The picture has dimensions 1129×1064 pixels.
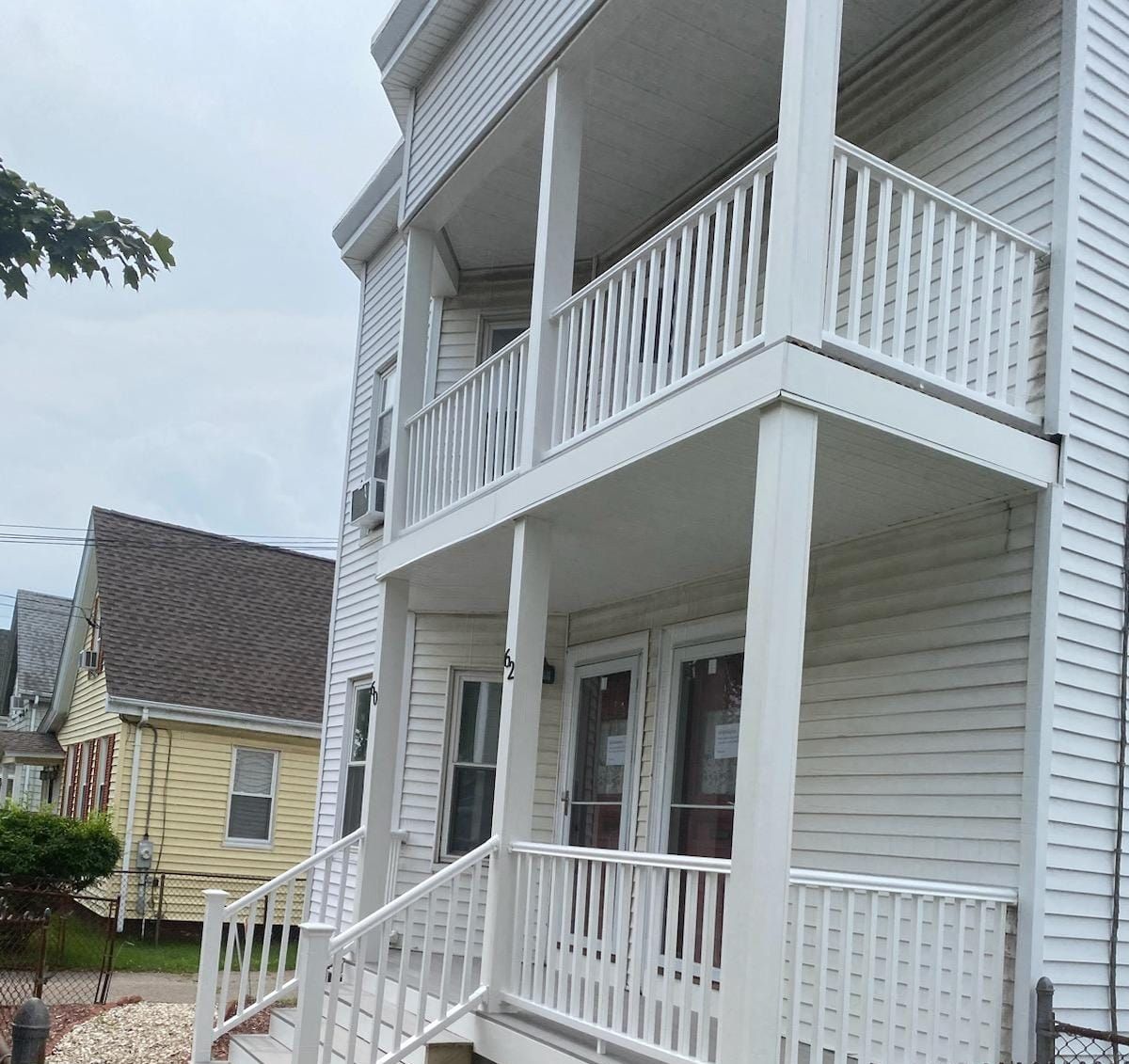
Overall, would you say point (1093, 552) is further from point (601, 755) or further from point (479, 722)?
point (479, 722)

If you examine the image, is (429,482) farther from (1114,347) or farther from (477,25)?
(1114,347)

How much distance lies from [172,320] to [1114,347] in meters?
165

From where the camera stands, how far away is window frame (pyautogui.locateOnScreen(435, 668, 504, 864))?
11.3 meters

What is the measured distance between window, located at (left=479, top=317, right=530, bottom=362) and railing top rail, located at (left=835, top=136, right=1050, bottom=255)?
609cm

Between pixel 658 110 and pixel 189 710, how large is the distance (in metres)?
15.4

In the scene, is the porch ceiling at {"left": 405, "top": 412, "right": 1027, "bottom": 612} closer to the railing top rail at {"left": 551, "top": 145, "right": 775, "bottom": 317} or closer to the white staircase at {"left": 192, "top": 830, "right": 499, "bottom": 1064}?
the railing top rail at {"left": 551, "top": 145, "right": 775, "bottom": 317}

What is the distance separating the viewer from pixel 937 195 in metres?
6.23

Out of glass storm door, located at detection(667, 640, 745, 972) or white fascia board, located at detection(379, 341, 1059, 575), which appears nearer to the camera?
white fascia board, located at detection(379, 341, 1059, 575)

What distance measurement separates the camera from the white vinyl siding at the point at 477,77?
8203mm

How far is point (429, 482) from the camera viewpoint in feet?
32.1

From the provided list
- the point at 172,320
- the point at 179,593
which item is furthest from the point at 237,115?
the point at 179,593

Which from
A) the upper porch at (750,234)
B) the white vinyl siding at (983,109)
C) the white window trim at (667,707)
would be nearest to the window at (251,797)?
the upper porch at (750,234)

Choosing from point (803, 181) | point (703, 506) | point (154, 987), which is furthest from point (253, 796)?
point (803, 181)

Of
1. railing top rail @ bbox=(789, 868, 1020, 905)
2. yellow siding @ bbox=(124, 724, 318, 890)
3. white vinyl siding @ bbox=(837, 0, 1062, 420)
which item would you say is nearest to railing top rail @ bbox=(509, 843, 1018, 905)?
railing top rail @ bbox=(789, 868, 1020, 905)
